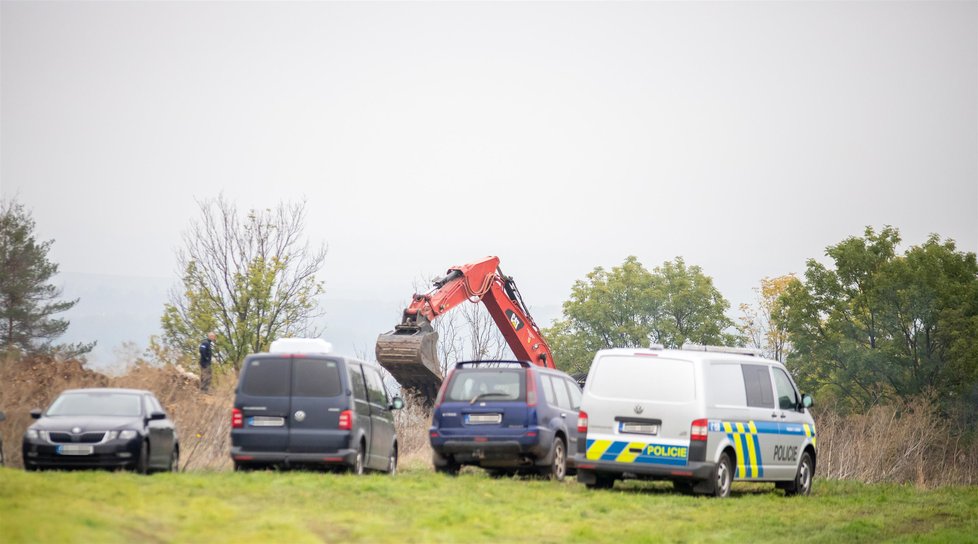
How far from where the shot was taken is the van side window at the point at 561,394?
74.5ft

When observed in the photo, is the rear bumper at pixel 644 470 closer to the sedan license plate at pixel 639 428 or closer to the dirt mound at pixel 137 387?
the sedan license plate at pixel 639 428

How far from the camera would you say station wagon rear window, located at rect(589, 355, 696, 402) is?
1938cm

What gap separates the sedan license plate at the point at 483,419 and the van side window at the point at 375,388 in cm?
155

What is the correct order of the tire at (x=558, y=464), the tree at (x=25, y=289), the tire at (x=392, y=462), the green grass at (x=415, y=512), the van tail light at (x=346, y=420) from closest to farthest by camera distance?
the green grass at (x=415, y=512) < the van tail light at (x=346, y=420) < the tire at (x=558, y=464) < the tire at (x=392, y=462) < the tree at (x=25, y=289)

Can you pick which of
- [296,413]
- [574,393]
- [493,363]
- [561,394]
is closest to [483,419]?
[493,363]

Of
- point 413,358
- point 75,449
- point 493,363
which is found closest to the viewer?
point 75,449

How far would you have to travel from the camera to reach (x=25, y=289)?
69.6 metres

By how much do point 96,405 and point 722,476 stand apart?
9247 mm

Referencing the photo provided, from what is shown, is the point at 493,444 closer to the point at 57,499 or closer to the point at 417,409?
the point at 57,499

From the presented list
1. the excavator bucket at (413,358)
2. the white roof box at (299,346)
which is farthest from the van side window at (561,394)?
the excavator bucket at (413,358)

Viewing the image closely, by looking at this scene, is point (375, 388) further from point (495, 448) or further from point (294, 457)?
point (294, 457)

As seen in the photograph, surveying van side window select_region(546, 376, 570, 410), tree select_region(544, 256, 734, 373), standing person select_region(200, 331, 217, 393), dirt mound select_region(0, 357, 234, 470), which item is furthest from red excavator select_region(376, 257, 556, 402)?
tree select_region(544, 256, 734, 373)

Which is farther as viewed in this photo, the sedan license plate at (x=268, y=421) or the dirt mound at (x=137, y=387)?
the dirt mound at (x=137, y=387)

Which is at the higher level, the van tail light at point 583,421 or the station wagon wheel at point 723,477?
the van tail light at point 583,421
